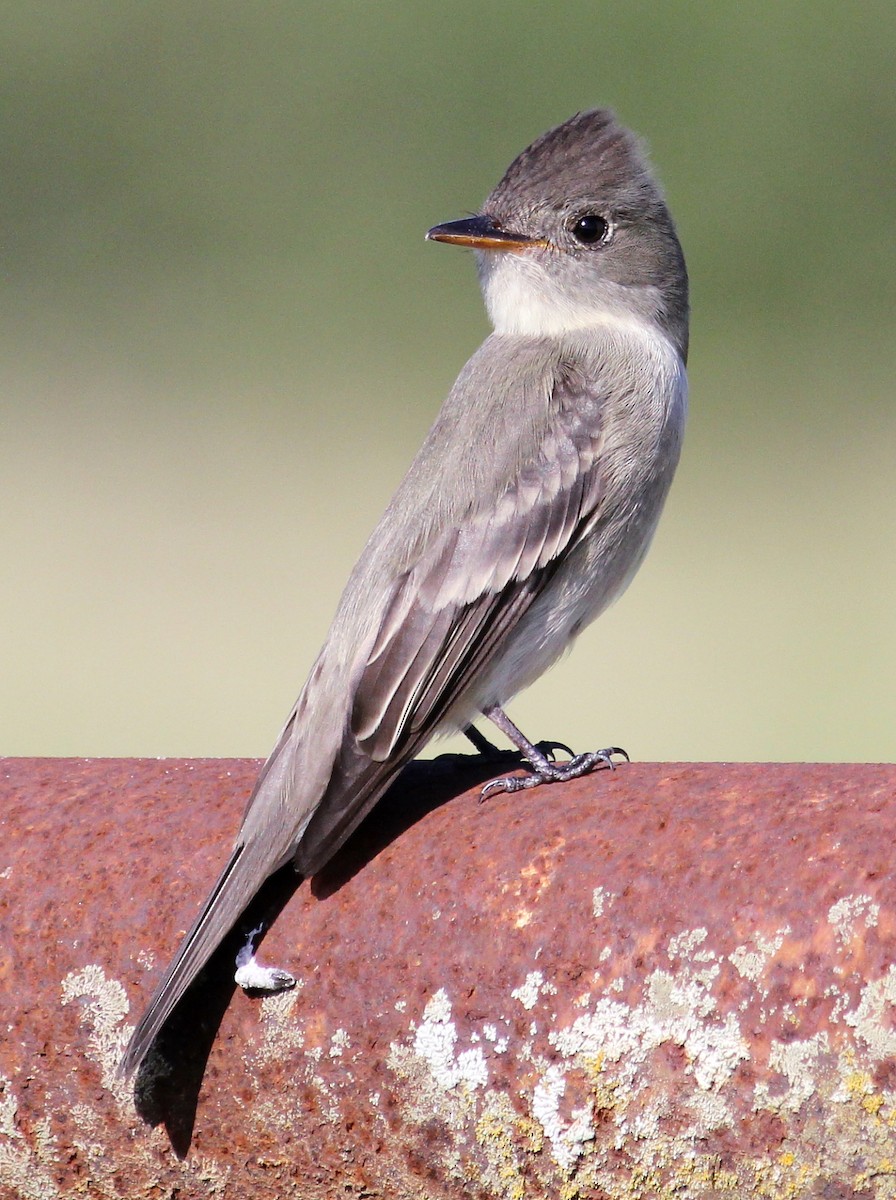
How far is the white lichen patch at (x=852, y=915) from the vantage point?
173 cm

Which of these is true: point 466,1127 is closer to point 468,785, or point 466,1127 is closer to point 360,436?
point 468,785

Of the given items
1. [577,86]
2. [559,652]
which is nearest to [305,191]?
[577,86]

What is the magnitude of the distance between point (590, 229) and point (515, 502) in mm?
1100

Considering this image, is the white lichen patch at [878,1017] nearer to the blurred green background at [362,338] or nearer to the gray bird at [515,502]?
the gray bird at [515,502]

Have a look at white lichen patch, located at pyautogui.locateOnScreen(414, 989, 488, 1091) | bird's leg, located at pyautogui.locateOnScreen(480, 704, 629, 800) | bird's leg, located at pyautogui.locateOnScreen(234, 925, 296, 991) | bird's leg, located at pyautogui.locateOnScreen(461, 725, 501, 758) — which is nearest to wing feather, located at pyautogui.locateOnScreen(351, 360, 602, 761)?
bird's leg, located at pyautogui.locateOnScreen(480, 704, 629, 800)

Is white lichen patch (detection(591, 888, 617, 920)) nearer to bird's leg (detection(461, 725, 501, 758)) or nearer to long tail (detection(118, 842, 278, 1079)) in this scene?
long tail (detection(118, 842, 278, 1079))

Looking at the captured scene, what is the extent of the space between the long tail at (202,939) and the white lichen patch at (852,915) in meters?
0.73

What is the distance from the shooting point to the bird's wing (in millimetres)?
2902

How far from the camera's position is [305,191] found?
39.0ft

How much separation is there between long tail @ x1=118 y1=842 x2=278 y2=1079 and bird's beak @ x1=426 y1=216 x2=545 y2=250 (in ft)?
6.79

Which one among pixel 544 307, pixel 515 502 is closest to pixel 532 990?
pixel 515 502

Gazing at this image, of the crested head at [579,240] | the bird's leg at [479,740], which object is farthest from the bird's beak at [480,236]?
the bird's leg at [479,740]

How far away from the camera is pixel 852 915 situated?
174 cm

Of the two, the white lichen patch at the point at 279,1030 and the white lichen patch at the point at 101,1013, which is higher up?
the white lichen patch at the point at 101,1013
